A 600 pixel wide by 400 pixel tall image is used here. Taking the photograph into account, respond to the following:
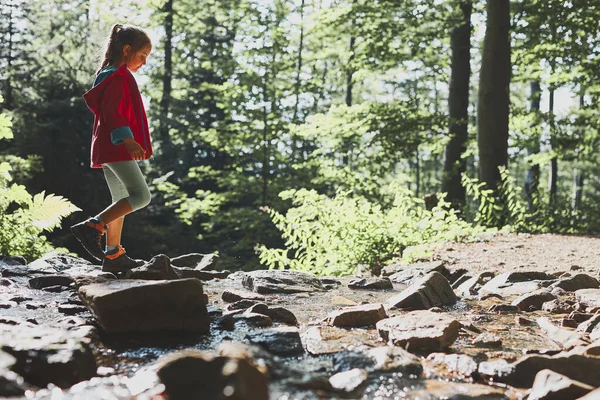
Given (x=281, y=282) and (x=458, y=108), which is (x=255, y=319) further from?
(x=458, y=108)

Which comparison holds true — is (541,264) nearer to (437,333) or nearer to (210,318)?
(437,333)

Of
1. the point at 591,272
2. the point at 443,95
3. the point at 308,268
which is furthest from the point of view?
the point at 443,95

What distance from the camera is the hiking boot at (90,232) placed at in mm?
4172

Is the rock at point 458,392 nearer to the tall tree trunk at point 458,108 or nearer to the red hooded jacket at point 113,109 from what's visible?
the red hooded jacket at point 113,109

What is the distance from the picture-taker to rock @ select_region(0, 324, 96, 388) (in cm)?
213

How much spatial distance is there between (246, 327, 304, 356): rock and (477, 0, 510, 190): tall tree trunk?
27.1ft

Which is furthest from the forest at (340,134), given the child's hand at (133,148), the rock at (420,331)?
the rock at (420,331)

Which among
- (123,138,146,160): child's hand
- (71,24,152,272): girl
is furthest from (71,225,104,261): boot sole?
(123,138,146,160): child's hand

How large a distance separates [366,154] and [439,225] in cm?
486

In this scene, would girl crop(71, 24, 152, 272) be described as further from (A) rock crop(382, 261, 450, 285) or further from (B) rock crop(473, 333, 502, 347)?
(A) rock crop(382, 261, 450, 285)

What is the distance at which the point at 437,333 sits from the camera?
9.30 feet

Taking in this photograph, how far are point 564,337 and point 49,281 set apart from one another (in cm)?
360

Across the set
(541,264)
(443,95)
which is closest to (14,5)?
(541,264)

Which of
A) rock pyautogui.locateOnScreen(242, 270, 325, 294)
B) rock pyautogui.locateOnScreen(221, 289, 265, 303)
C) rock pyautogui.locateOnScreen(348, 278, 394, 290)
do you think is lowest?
rock pyautogui.locateOnScreen(348, 278, 394, 290)
